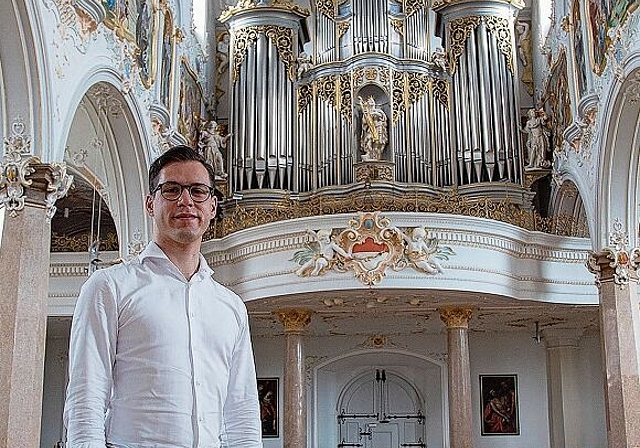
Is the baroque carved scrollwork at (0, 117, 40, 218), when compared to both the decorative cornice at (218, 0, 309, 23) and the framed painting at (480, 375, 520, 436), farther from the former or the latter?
the framed painting at (480, 375, 520, 436)

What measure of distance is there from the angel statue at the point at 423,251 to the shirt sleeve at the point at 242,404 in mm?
12049

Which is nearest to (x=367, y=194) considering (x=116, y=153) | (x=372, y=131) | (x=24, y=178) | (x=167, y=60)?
(x=372, y=131)

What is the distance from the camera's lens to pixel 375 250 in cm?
1473

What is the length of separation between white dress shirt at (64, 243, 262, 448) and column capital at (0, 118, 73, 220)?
740 centimetres

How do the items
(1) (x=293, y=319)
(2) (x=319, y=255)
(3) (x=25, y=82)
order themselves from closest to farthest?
1. (3) (x=25, y=82)
2. (2) (x=319, y=255)
3. (1) (x=293, y=319)

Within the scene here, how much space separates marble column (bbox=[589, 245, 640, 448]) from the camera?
1317cm

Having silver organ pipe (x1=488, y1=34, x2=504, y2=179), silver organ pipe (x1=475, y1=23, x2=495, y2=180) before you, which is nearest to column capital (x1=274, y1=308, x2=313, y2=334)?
silver organ pipe (x1=475, y1=23, x2=495, y2=180)

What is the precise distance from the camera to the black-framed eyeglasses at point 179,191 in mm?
2496

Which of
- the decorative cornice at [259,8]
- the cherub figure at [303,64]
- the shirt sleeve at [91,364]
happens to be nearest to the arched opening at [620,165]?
the cherub figure at [303,64]

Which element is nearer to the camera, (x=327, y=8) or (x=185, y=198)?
(x=185, y=198)

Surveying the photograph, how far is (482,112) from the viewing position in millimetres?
18375

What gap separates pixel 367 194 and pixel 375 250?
2.76 metres

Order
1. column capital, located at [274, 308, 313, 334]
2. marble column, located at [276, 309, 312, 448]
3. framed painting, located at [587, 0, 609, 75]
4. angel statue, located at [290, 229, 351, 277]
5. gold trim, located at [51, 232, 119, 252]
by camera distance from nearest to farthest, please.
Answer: framed painting, located at [587, 0, 609, 75], angel statue, located at [290, 229, 351, 277], marble column, located at [276, 309, 312, 448], column capital, located at [274, 308, 313, 334], gold trim, located at [51, 232, 119, 252]

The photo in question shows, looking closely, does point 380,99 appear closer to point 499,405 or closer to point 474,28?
point 474,28
